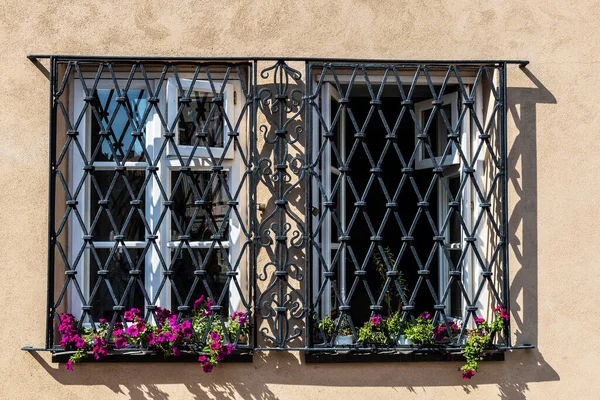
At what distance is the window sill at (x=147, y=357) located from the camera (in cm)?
454

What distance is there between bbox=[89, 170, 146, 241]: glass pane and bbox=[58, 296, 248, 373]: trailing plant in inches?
20.2

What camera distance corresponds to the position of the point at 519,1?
4805 mm

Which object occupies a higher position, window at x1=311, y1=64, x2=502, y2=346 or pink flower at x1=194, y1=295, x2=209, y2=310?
window at x1=311, y1=64, x2=502, y2=346

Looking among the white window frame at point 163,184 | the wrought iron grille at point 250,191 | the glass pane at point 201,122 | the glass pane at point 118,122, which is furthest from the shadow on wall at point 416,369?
the glass pane at point 118,122

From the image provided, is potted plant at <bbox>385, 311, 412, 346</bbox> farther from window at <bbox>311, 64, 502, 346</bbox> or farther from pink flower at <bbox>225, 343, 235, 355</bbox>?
pink flower at <bbox>225, 343, 235, 355</bbox>

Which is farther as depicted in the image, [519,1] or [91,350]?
[519,1]

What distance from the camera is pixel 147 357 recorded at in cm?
457

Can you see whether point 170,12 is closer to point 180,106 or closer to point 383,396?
point 180,106

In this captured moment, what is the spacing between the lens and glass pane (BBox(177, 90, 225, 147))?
4.81 metres

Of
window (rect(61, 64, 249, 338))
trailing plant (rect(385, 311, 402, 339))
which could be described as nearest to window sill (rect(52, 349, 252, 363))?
window (rect(61, 64, 249, 338))

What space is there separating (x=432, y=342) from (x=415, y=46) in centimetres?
179

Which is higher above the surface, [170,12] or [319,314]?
[170,12]

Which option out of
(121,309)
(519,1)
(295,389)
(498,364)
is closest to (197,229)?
(121,309)

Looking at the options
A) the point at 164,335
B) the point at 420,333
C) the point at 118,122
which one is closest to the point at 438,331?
the point at 420,333
